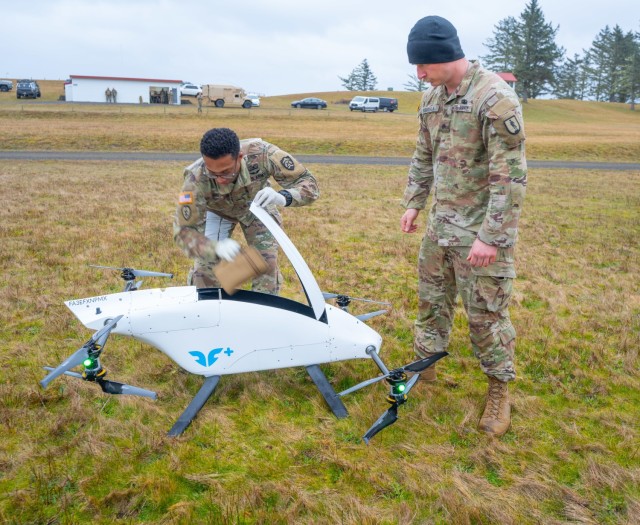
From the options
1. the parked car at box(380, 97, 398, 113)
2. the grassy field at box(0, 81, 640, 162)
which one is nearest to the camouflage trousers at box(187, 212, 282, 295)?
the grassy field at box(0, 81, 640, 162)

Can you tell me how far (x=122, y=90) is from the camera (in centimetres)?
5991

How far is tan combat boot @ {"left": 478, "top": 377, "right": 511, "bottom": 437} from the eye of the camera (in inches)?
150

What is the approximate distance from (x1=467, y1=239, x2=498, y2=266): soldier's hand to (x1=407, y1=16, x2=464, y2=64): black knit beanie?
1.27 metres

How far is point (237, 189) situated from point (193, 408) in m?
2.11

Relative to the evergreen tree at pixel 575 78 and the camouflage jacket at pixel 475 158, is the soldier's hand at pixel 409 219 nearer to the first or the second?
the camouflage jacket at pixel 475 158

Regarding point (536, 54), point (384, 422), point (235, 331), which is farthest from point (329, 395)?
point (536, 54)

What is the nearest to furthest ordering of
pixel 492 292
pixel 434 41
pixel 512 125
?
pixel 512 125, pixel 434 41, pixel 492 292

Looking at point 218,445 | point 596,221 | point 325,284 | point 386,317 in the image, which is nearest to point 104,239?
point 325,284

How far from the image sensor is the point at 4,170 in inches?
670

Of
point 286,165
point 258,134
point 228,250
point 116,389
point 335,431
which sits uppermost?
point 258,134

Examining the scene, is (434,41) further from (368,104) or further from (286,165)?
(368,104)

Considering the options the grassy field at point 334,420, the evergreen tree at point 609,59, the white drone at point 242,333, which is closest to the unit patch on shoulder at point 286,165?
the white drone at point 242,333

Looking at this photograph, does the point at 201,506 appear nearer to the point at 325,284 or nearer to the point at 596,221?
the point at 325,284

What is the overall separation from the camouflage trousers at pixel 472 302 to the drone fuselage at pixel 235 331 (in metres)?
0.54
